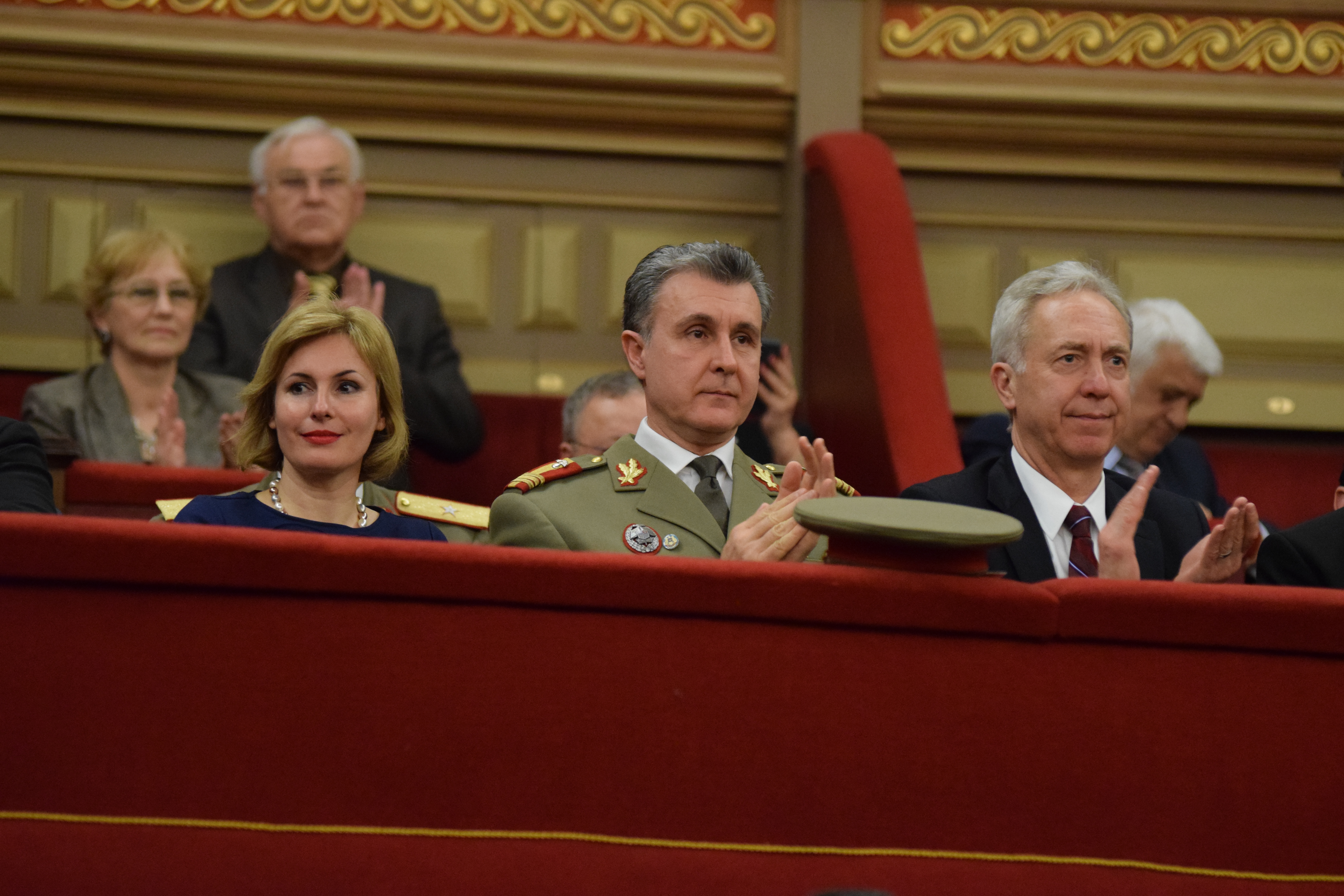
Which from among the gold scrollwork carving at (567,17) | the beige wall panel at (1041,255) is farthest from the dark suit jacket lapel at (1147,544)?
the gold scrollwork carving at (567,17)

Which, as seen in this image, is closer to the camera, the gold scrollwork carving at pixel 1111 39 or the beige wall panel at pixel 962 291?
the gold scrollwork carving at pixel 1111 39

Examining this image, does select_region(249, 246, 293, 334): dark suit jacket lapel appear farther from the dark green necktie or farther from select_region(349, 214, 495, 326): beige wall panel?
the dark green necktie

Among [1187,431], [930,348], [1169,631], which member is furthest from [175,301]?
[1187,431]

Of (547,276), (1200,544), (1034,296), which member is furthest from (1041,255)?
(1200,544)

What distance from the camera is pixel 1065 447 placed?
209 centimetres

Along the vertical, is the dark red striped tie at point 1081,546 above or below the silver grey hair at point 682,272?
below

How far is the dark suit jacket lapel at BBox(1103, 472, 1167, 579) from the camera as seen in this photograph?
2082mm

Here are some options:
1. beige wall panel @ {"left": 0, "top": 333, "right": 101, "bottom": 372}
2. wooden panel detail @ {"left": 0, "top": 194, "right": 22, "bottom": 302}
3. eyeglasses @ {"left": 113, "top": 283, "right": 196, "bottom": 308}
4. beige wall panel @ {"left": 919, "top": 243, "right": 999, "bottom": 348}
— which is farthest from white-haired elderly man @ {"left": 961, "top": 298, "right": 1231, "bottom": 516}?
Answer: wooden panel detail @ {"left": 0, "top": 194, "right": 22, "bottom": 302}

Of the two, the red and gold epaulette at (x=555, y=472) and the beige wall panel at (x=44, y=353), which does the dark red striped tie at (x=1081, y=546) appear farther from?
the beige wall panel at (x=44, y=353)

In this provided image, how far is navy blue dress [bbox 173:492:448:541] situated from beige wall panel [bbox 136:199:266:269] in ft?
6.00

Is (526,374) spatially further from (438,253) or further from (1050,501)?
(1050,501)

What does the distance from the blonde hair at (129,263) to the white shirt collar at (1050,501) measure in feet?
6.28

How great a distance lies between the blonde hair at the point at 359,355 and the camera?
2113mm

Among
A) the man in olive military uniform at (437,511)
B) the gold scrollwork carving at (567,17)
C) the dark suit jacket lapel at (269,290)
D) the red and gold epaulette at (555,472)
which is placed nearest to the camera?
the red and gold epaulette at (555,472)
